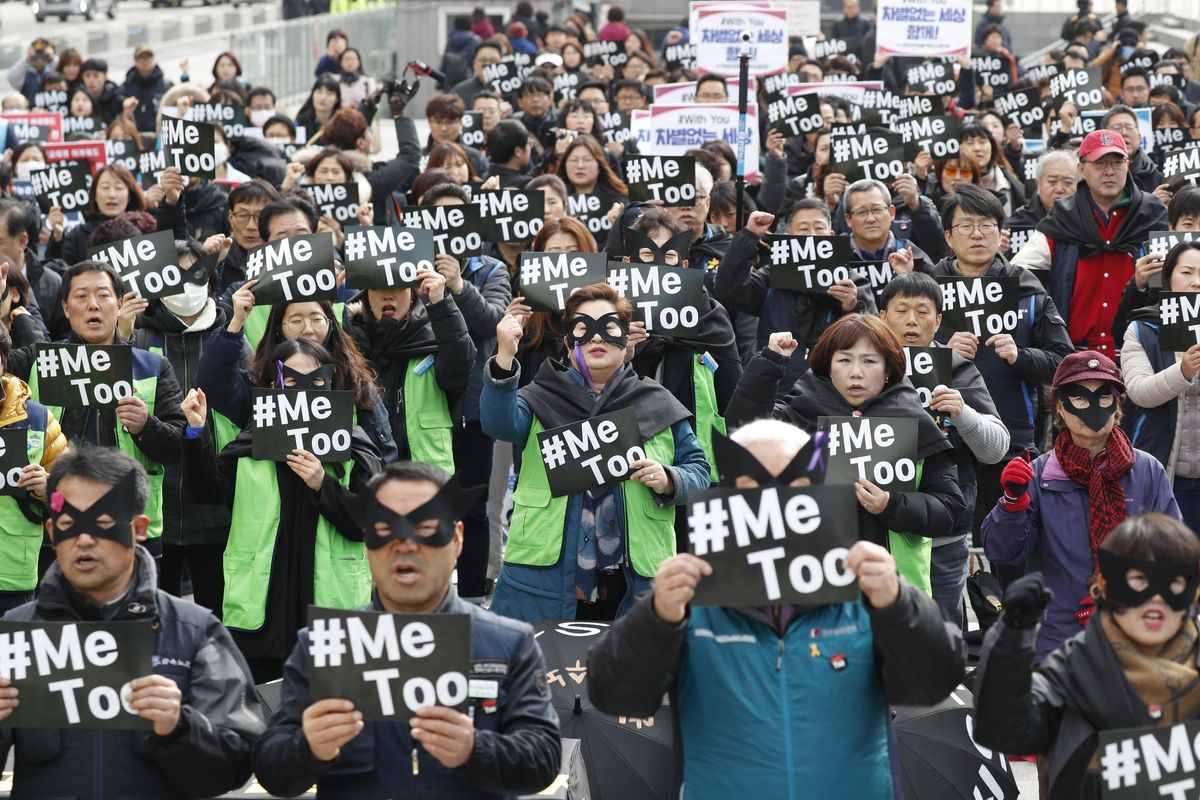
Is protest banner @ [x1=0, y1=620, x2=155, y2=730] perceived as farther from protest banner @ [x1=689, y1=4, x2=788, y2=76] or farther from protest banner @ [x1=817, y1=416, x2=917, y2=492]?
protest banner @ [x1=689, y1=4, x2=788, y2=76]

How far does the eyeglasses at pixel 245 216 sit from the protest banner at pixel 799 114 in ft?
17.9

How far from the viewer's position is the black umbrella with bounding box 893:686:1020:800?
221 inches

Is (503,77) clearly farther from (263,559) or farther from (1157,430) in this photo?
(263,559)

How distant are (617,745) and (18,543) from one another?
2.65m

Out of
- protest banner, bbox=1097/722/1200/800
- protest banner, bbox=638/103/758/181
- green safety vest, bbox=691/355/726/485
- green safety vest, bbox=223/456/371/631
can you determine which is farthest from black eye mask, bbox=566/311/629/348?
protest banner, bbox=638/103/758/181

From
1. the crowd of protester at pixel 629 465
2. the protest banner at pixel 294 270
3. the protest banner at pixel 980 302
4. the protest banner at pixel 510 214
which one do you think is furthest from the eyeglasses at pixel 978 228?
the protest banner at pixel 294 270

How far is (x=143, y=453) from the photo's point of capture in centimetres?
755

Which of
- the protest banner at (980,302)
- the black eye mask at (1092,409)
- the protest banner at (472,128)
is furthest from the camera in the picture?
the protest banner at (472,128)

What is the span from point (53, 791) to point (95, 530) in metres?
0.68

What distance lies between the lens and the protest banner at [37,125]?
16766mm

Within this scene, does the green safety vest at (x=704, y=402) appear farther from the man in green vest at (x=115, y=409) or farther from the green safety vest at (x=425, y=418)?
the man in green vest at (x=115, y=409)

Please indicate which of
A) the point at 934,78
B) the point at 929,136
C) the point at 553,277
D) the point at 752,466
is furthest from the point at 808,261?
the point at 934,78

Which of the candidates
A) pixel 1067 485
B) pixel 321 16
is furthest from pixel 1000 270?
pixel 321 16

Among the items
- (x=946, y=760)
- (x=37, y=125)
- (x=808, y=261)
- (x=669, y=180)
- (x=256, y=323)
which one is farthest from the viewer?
(x=37, y=125)
